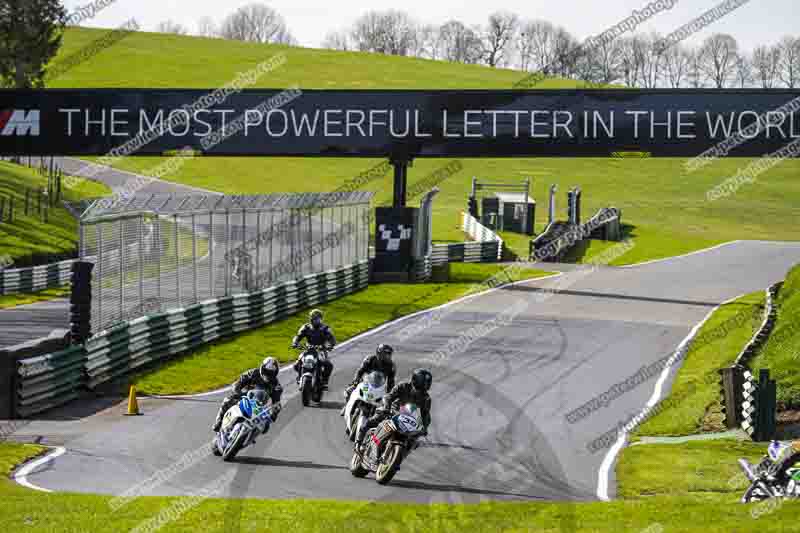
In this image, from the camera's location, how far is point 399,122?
108ft

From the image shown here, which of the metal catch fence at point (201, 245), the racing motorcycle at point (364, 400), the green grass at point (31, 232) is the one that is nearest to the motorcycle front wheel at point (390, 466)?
the racing motorcycle at point (364, 400)

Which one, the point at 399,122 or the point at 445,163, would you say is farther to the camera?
the point at 445,163

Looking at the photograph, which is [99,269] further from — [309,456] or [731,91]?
[731,91]

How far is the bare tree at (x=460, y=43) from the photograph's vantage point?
16912cm

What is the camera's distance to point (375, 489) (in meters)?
13.8

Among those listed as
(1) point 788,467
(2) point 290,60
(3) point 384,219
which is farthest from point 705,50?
(1) point 788,467

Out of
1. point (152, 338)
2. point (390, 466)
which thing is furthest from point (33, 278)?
point (390, 466)

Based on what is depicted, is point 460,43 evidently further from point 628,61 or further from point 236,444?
point 236,444

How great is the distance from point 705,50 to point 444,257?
327ft

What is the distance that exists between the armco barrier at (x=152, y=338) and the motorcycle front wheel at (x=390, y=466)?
21.8 feet

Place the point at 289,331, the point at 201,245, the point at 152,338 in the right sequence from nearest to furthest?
1. the point at 152,338
2. the point at 201,245
3. the point at 289,331

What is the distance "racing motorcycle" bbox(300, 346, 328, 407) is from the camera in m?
18.9

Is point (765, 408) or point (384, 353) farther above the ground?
point (384, 353)

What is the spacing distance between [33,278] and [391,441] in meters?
25.7
